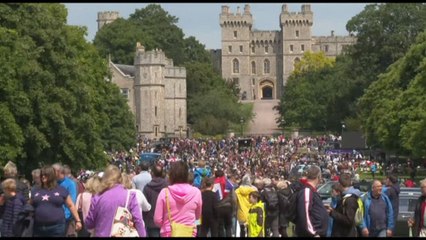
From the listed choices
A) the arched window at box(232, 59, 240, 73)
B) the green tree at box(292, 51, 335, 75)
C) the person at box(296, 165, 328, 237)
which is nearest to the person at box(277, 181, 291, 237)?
the person at box(296, 165, 328, 237)

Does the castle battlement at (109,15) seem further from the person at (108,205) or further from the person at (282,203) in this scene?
the person at (108,205)

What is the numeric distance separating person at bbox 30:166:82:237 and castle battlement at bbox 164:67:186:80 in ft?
325

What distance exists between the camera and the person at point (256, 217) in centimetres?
2089

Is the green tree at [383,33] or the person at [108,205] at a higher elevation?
the green tree at [383,33]

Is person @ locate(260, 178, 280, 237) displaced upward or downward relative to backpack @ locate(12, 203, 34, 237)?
downward

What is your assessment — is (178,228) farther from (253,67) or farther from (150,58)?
(253,67)

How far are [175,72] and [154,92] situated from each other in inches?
208

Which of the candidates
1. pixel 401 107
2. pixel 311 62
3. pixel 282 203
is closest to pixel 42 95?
pixel 282 203

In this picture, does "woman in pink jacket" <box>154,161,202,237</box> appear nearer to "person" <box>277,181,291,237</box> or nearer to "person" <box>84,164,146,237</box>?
"person" <box>84,164,146,237</box>

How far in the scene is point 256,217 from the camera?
68.6 ft

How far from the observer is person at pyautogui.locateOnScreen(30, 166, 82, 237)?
14273 mm

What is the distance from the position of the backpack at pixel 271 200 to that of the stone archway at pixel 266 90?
158722 millimetres

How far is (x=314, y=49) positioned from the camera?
599 ft

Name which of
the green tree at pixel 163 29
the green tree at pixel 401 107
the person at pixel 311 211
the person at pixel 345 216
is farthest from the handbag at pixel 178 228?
the green tree at pixel 163 29
